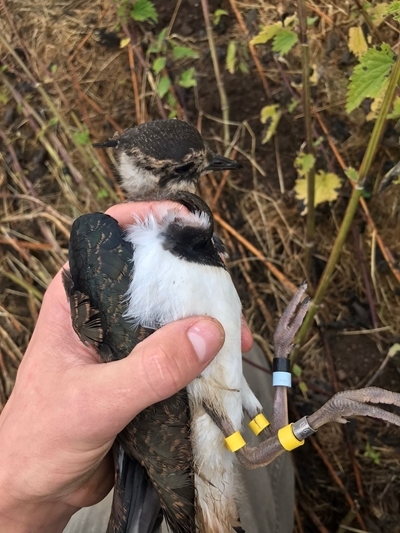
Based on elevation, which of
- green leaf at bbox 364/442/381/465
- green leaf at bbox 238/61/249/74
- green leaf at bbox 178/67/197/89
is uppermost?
green leaf at bbox 178/67/197/89

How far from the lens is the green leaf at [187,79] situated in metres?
3.61

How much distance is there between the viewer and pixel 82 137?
3.85 meters

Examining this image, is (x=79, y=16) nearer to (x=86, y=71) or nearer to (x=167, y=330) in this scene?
(x=86, y=71)

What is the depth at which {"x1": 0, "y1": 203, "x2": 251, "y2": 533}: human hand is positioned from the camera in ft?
5.64

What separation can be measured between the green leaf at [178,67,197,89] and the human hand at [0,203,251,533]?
1695mm

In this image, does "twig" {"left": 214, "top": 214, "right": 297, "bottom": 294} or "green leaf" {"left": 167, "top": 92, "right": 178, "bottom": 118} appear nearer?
"twig" {"left": 214, "top": 214, "right": 297, "bottom": 294}

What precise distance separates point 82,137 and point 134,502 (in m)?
2.64

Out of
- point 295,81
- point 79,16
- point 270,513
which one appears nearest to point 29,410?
point 270,513

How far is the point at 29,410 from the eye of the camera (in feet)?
6.64

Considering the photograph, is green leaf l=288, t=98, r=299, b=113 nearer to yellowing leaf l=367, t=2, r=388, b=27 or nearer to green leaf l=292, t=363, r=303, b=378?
yellowing leaf l=367, t=2, r=388, b=27

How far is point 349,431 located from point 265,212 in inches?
55.3

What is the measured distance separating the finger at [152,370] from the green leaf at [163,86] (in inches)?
88.1

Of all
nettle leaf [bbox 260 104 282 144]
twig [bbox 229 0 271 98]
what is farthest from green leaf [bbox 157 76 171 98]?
nettle leaf [bbox 260 104 282 144]

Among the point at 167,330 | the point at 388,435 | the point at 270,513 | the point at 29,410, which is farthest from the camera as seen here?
the point at 388,435
